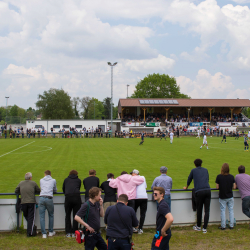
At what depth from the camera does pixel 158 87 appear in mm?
84500

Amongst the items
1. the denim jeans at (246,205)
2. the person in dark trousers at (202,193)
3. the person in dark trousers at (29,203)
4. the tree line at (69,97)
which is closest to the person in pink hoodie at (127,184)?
the person in dark trousers at (202,193)

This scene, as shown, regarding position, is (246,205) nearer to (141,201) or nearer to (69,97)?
(141,201)

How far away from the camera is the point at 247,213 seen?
7.04 m

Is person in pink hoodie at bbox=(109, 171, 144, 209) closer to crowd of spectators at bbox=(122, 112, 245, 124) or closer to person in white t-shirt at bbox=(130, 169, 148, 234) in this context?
person in white t-shirt at bbox=(130, 169, 148, 234)

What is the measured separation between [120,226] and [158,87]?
269 feet

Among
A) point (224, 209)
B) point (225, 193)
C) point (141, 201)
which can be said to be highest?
point (225, 193)

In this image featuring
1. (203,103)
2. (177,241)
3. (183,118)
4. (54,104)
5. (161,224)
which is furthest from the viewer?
(54,104)

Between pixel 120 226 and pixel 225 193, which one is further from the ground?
pixel 120 226

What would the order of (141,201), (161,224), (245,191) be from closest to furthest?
(161,224) < (141,201) < (245,191)

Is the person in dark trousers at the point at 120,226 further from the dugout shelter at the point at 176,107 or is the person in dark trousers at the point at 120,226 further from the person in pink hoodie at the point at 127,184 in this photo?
the dugout shelter at the point at 176,107

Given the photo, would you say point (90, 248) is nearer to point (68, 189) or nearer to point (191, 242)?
point (68, 189)

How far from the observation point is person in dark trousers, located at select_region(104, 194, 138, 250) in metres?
4.33

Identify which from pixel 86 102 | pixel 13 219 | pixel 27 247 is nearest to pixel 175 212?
pixel 27 247

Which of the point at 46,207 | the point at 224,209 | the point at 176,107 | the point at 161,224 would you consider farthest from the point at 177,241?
the point at 176,107
